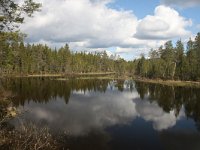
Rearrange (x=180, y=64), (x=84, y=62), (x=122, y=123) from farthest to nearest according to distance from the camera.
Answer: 1. (x=84, y=62)
2. (x=180, y=64)
3. (x=122, y=123)

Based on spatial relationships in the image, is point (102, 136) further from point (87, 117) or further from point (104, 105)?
point (104, 105)

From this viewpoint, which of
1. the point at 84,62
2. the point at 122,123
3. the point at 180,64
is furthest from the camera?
the point at 84,62

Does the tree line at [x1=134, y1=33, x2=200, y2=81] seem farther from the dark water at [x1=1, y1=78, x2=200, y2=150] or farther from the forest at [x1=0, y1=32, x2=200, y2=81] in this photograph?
the dark water at [x1=1, y1=78, x2=200, y2=150]

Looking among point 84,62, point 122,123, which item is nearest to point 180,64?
point 122,123

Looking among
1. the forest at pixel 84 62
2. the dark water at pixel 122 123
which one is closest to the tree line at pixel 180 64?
the forest at pixel 84 62

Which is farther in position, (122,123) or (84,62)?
(84,62)

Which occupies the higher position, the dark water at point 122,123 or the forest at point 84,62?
the forest at point 84,62

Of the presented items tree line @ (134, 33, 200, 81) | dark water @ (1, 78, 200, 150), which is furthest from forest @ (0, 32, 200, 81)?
dark water @ (1, 78, 200, 150)

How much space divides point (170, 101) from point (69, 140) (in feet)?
118

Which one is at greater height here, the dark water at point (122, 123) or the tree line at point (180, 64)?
the tree line at point (180, 64)

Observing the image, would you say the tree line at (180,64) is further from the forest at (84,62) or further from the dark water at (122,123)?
the dark water at (122,123)

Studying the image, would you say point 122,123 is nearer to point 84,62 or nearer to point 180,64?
point 180,64

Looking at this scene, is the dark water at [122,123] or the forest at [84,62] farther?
the forest at [84,62]

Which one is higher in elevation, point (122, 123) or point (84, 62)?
point (84, 62)
